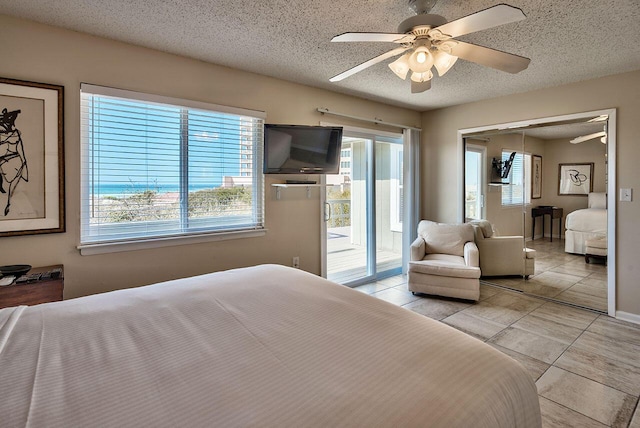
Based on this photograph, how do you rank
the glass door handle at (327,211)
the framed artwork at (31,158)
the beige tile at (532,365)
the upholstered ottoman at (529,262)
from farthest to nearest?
the upholstered ottoman at (529,262) → the glass door handle at (327,211) → the beige tile at (532,365) → the framed artwork at (31,158)

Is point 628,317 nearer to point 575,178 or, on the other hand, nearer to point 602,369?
point 602,369

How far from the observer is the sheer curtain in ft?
16.0

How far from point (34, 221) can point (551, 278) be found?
5096 mm

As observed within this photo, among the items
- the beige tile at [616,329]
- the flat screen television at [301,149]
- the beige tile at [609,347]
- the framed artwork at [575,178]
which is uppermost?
the flat screen television at [301,149]

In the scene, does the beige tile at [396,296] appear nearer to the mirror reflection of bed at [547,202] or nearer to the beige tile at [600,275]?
the mirror reflection of bed at [547,202]

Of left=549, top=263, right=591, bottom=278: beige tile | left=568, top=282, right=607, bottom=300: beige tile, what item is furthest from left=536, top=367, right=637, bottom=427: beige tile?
left=549, top=263, right=591, bottom=278: beige tile

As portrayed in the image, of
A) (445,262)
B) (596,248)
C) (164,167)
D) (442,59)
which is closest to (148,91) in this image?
(164,167)

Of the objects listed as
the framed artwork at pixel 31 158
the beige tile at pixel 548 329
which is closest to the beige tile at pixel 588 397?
the beige tile at pixel 548 329

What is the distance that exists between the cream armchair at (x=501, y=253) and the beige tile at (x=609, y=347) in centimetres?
130

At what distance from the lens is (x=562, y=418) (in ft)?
6.32

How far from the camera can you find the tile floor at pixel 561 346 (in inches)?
79.1

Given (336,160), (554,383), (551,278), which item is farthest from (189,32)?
(551,278)

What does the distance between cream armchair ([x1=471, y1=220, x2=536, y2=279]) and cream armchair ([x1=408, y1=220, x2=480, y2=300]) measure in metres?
0.32

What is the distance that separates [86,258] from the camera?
99.1 inches
